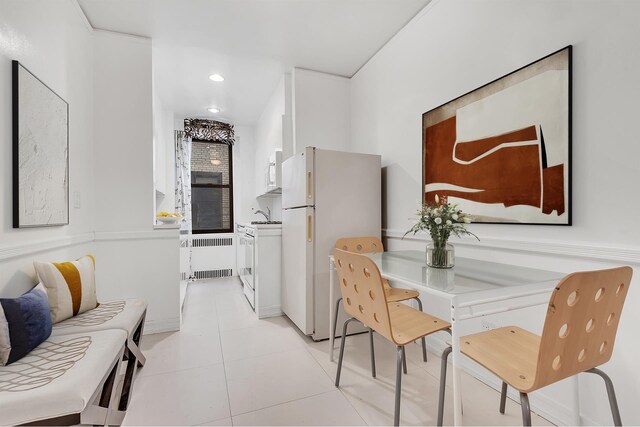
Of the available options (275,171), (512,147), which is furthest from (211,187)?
(512,147)

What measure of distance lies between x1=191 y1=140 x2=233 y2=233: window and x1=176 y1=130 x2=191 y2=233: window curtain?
254 mm

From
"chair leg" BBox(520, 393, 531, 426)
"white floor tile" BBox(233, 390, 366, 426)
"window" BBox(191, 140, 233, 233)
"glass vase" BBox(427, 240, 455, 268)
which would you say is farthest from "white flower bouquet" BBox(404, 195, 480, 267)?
"window" BBox(191, 140, 233, 233)

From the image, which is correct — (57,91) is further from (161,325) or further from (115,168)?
(161,325)

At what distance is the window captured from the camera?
511cm

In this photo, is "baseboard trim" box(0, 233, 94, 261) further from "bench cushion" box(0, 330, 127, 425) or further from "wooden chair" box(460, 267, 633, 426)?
"wooden chair" box(460, 267, 633, 426)

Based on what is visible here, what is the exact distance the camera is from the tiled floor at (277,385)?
1.56 m

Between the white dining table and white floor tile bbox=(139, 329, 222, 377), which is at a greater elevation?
the white dining table

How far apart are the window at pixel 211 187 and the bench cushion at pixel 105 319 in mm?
3306

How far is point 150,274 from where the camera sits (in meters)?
2.71

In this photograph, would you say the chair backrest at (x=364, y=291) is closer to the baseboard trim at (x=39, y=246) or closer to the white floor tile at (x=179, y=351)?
the white floor tile at (x=179, y=351)

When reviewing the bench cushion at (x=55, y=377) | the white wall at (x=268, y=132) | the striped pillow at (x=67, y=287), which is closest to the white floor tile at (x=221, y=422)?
the bench cushion at (x=55, y=377)

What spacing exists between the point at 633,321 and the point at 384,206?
1.82 m

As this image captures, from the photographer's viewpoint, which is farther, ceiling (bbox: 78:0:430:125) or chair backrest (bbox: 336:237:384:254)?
chair backrest (bbox: 336:237:384:254)

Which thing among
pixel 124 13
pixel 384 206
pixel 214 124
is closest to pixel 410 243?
pixel 384 206
